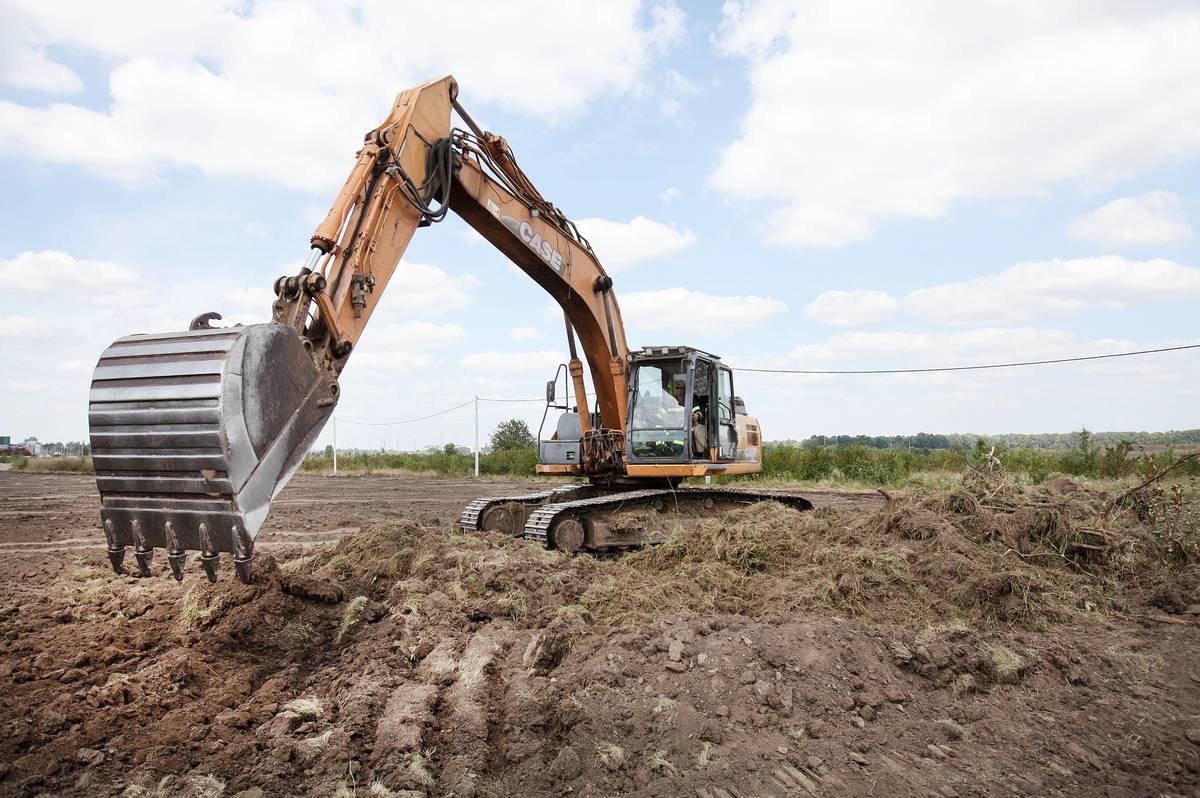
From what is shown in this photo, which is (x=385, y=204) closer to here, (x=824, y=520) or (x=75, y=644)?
(x=75, y=644)

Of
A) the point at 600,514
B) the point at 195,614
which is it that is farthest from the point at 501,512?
the point at 195,614

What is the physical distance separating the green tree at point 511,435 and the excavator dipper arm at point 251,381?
102ft

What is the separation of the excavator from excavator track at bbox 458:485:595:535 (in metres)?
0.02

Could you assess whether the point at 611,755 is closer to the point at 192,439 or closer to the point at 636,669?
the point at 636,669

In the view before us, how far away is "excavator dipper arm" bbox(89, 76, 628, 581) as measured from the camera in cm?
448

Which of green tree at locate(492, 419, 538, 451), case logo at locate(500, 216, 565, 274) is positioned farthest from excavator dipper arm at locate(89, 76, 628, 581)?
green tree at locate(492, 419, 538, 451)

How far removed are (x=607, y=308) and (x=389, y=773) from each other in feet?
21.8

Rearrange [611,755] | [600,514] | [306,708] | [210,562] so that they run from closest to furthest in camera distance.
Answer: [611,755]
[306,708]
[210,562]
[600,514]

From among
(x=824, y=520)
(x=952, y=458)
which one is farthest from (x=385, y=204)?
(x=952, y=458)

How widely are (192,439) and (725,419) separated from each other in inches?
266

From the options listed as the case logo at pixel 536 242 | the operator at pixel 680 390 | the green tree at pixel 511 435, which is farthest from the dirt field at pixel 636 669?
the green tree at pixel 511 435

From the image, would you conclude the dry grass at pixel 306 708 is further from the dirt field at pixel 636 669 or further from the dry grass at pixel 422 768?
the dry grass at pixel 422 768

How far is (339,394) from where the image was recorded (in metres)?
5.45

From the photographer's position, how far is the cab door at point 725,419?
9.88m
